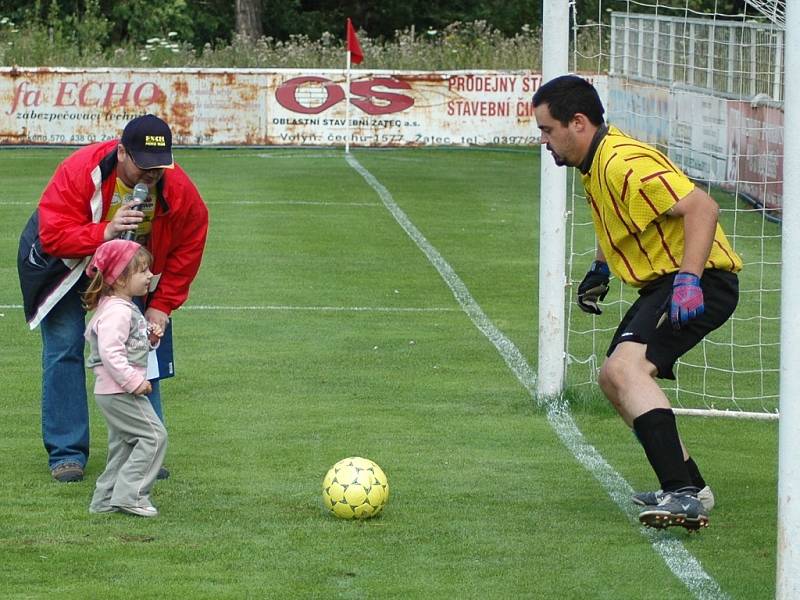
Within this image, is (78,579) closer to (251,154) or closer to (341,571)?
(341,571)

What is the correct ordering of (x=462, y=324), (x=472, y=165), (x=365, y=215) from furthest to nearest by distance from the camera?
(x=472, y=165) < (x=365, y=215) < (x=462, y=324)

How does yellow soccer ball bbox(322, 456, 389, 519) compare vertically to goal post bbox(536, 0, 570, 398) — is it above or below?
below

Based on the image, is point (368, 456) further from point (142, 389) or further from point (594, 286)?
point (142, 389)

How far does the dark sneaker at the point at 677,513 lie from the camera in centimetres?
611

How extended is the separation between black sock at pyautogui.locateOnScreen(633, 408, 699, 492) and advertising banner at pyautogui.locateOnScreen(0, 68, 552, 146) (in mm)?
22952

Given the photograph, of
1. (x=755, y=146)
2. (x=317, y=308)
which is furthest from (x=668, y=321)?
(x=755, y=146)

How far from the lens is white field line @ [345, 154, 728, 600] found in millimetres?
5820

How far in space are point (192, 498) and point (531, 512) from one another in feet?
4.96

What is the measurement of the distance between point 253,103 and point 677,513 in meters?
23.7

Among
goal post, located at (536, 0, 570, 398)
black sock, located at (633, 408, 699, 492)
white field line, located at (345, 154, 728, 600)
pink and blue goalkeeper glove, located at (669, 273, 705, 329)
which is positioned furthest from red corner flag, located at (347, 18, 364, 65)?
pink and blue goalkeeper glove, located at (669, 273, 705, 329)

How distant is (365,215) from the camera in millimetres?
18797

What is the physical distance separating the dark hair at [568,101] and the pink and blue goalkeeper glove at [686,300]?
0.81 meters

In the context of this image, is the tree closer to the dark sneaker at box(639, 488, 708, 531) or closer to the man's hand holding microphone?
the man's hand holding microphone

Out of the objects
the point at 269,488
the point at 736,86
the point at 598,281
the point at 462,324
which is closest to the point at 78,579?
the point at 269,488
